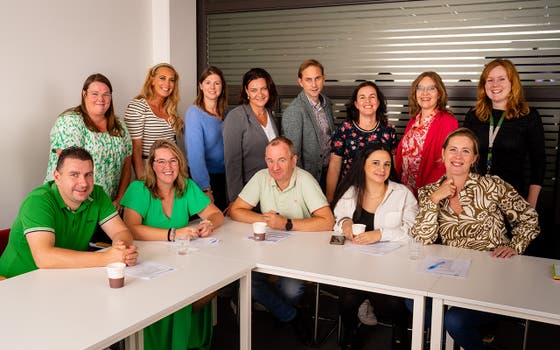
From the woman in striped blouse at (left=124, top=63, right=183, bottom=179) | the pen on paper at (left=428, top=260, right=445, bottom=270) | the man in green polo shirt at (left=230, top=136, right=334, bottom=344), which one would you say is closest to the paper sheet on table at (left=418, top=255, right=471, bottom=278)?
the pen on paper at (left=428, top=260, right=445, bottom=270)

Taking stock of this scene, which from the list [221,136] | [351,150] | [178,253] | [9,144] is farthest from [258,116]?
[9,144]

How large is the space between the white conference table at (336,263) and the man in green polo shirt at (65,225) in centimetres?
50

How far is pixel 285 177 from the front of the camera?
3.32m

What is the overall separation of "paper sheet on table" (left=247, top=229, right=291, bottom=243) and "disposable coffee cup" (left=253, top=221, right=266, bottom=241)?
4 centimetres

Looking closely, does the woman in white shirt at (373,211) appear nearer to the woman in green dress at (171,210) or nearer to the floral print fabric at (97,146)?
the woman in green dress at (171,210)

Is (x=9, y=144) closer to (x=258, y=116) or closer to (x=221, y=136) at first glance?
(x=221, y=136)

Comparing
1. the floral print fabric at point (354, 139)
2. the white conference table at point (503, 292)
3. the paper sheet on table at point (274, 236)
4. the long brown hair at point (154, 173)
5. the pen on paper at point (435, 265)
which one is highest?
the floral print fabric at point (354, 139)

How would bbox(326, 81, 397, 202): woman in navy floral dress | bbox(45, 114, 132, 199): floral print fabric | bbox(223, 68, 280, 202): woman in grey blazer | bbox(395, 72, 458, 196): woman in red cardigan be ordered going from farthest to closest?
1. bbox(223, 68, 280, 202): woman in grey blazer
2. bbox(326, 81, 397, 202): woman in navy floral dress
3. bbox(395, 72, 458, 196): woman in red cardigan
4. bbox(45, 114, 132, 199): floral print fabric

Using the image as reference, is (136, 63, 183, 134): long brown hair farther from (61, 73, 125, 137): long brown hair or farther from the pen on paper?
the pen on paper

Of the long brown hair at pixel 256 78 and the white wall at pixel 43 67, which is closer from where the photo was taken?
the white wall at pixel 43 67

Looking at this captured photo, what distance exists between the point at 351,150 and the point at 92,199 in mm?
1730

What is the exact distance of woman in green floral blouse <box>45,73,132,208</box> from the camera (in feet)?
11.1

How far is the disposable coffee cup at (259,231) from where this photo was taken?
2.94 m

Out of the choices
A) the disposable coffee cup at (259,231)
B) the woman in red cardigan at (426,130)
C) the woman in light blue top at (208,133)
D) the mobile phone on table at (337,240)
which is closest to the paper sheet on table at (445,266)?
the mobile phone on table at (337,240)
